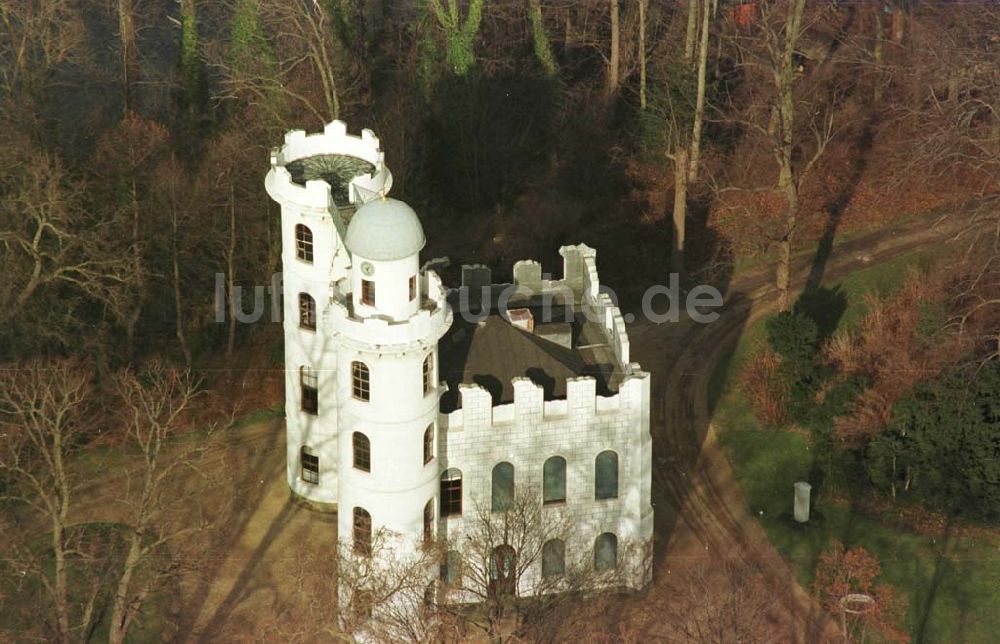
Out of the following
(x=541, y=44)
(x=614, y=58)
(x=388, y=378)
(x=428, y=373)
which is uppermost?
(x=541, y=44)

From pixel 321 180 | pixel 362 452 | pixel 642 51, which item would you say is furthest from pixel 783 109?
pixel 362 452

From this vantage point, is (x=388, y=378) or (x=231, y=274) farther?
(x=231, y=274)

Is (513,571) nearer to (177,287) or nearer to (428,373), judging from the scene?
(428,373)

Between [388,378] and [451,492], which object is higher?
[388,378]

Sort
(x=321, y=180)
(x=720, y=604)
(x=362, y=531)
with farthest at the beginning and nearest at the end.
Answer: (x=321, y=180), (x=362, y=531), (x=720, y=604)

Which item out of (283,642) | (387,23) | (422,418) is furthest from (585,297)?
(387,23)

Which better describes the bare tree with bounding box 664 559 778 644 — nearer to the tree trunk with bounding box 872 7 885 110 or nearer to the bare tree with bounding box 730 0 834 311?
the bare tree with bounding box 730 0 834 311

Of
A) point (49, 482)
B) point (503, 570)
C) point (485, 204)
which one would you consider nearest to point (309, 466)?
point (49, 482)

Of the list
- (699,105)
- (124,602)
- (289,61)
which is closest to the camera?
(124,602)
